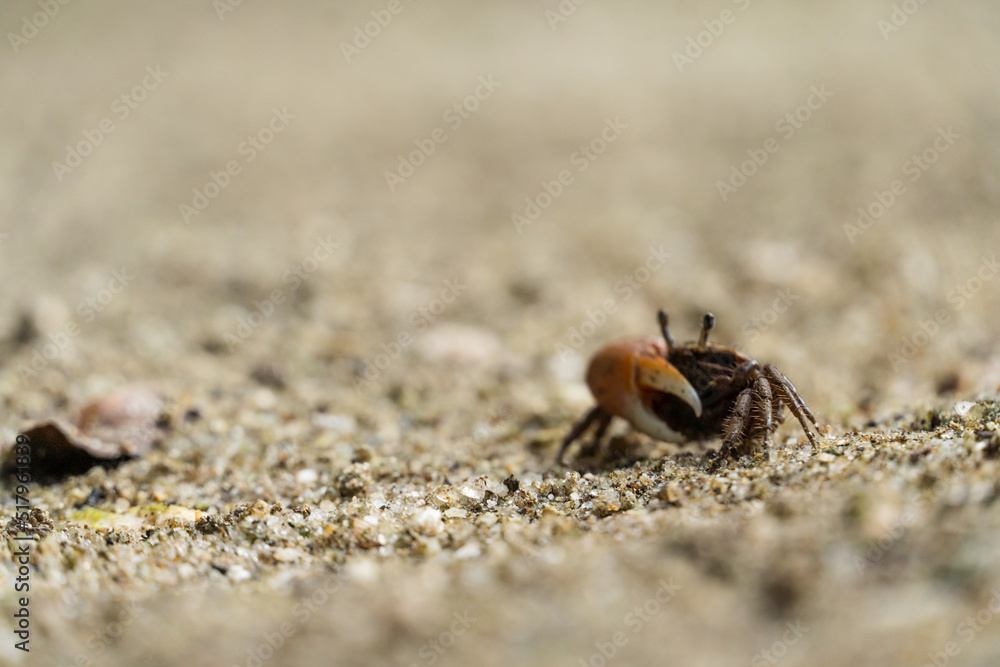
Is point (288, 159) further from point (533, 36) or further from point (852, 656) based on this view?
point (852, 656)

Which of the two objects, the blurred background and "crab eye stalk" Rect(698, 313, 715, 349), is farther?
the blurred background

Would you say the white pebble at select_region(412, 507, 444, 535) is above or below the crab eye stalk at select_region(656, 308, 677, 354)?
below

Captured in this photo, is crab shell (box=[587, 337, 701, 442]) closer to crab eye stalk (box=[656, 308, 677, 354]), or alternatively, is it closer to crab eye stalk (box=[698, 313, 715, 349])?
crab eye stalk (box=[656, 308, 677, 354])

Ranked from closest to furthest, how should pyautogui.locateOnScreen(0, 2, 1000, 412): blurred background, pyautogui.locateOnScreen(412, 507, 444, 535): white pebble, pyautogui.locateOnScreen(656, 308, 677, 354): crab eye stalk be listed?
1. pyautogui.locateOnScreen(412, 507, 444, 535): white pebble
2. pyautogui.locateOnScreen(656, 308, 677, 354): crab eye stalk
3. pyautogui.locateOnScreen(0, 2, 1000, 412): blurred background

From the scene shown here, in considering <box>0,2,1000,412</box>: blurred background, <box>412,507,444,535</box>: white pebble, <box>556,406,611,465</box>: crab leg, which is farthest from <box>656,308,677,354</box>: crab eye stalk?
<box>412,507,444,535</box>: white pebble

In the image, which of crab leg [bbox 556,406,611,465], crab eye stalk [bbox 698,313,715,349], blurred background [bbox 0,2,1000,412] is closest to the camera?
crab eye stalk [bbox 698,313,715,349]

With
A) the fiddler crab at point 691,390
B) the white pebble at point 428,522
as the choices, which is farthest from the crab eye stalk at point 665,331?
the white pebble at point 428,522

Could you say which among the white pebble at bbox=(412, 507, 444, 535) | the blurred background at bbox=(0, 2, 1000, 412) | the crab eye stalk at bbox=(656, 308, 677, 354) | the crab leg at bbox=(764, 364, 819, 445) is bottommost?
the white pebble at bbox=(412, 507, 444, 535)

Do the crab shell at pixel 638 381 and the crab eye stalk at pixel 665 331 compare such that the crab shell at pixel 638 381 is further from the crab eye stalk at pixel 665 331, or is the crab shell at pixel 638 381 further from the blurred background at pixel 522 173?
the blurred background at pixel 522 173
